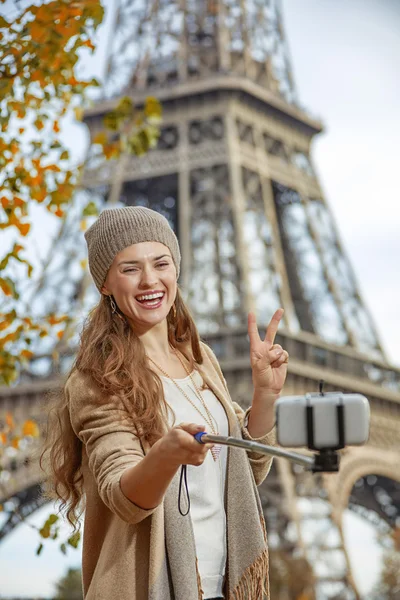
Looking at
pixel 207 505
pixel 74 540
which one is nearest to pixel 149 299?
pixel 207 505

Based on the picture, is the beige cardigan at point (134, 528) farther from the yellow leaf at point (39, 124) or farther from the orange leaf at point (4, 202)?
the yellow leaf at point (39, 124)

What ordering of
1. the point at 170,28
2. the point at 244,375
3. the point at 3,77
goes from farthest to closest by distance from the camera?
the point at 170,28
the point at 244,375
the point at 3,77

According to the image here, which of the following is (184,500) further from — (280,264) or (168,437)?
(280,264)

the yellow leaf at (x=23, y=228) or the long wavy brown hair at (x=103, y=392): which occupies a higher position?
the yellow leaf at (x=23, y=228)

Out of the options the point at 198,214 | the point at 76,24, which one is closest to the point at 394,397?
the point at 198,214

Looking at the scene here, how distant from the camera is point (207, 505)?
9.73 ft

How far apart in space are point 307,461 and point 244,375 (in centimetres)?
1909

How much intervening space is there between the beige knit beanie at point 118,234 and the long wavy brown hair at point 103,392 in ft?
0.43

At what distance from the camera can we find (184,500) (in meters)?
2.86

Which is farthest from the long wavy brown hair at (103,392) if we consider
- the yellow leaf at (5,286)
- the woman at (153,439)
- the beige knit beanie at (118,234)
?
the yellow leaf at (5,286)

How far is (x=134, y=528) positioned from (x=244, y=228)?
21.5 metres

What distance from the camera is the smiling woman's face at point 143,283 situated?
3121 mm

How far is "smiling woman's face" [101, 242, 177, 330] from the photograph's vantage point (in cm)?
312

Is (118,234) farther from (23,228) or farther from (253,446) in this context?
(23,228)
